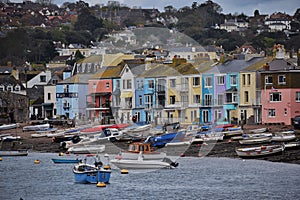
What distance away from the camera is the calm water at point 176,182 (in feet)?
166

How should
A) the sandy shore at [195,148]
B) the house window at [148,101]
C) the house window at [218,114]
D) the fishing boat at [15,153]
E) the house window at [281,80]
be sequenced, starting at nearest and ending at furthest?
the sandy shore at [195,148] < the fishing boat at [15,153] < the house window at [281,80] < the house window at [218,114] < the house window at [148,101]

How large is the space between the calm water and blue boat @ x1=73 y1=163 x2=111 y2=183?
1.67 ft

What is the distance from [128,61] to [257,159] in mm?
40748

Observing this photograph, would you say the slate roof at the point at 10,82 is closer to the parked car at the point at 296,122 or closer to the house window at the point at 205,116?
the house window at the point at 205,116

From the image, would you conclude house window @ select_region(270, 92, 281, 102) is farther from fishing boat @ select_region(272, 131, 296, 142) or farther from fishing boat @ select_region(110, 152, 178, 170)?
fishing boat @ select_region(110, 152, 178, 170)

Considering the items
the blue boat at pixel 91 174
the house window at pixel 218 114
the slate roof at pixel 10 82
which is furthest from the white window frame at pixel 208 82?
the blue boat at pixel 91 174

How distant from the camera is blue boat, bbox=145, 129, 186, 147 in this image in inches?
2896

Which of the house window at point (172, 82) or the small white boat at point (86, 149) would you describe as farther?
the house window at point (172, 82)

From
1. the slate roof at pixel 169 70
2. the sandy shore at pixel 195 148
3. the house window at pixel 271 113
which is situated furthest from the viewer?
the slate roof at pixel 169 70

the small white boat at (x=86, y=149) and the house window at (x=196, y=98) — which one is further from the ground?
the house window at (x=196, y=98)

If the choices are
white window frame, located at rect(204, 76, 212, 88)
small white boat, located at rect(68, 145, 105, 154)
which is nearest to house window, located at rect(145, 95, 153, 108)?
white window frame, located at rect(204, 76, 212, 88)

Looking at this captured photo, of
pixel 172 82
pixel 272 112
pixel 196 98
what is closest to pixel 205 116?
pixel 196 98

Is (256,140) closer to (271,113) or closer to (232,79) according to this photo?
(271,113)

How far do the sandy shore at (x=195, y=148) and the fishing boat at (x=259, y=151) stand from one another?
1.16 feet
